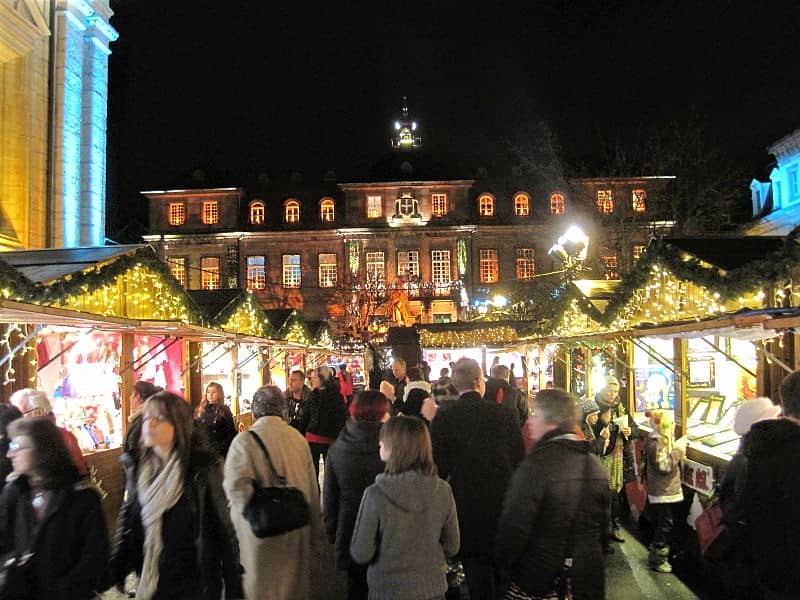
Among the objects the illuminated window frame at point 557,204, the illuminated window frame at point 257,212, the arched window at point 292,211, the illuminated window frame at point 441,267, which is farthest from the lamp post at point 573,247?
the illuminated window frame at point 257,212

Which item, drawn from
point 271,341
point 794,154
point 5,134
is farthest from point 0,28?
point 794,154

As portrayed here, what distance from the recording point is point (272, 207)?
52.6 m

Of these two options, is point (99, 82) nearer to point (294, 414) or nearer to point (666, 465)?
point (294, 414)

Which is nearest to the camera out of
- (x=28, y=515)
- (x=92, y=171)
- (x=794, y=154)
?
(x=28, y=515)

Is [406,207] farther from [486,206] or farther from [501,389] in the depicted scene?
[501,389]

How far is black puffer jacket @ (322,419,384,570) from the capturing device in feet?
16.0

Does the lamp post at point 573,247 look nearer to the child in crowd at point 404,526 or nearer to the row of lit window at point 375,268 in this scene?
the child in crowd at point 404,526

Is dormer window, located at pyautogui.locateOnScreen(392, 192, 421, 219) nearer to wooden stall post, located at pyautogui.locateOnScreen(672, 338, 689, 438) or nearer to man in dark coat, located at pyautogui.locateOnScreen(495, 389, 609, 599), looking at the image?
wooden stall post, located at pyautogui.locateOnScreen(672, 338, 689, 438)

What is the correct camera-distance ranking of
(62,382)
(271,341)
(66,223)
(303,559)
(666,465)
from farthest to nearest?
(66,223), (271,341), (62,382), (666,465), (303,559)

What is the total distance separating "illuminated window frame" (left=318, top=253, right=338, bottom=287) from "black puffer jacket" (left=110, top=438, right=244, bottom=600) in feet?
155

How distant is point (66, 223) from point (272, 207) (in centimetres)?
3500

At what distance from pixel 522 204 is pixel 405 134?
11.0 m

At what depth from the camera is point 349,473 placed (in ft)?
16.1

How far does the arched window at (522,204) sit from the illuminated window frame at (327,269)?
12910mm
